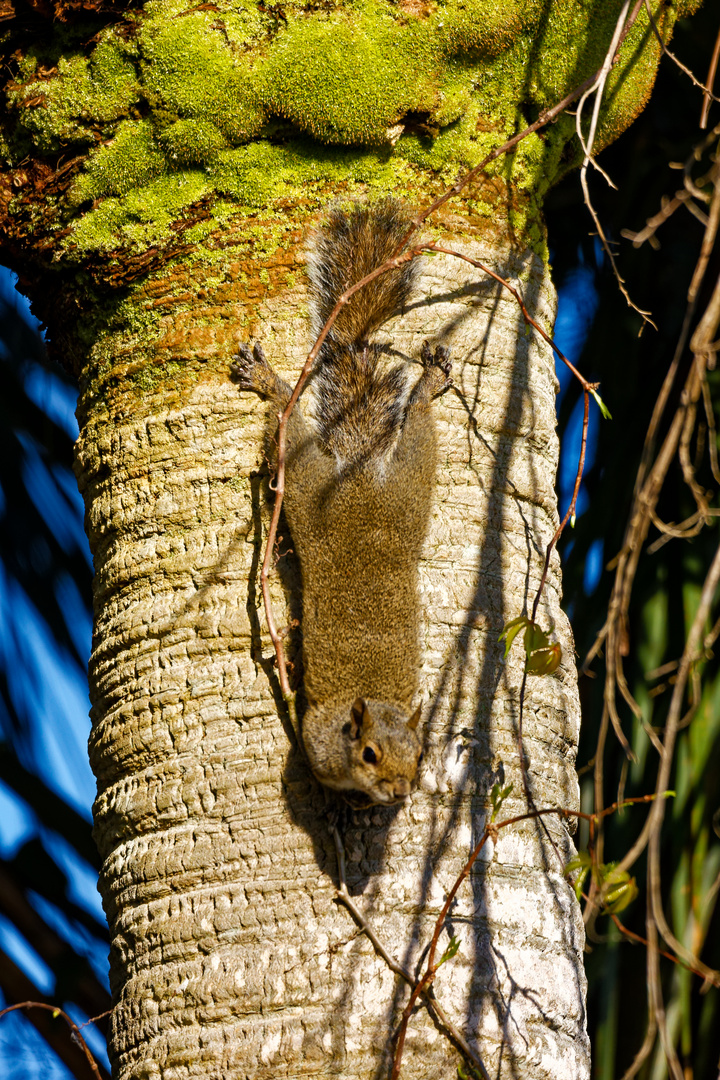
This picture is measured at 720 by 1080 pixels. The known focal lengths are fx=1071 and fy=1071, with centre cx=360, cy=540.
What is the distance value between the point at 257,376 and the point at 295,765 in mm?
671

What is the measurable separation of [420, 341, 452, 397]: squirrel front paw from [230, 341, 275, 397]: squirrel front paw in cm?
28

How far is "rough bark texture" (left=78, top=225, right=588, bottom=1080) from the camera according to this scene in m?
1.53

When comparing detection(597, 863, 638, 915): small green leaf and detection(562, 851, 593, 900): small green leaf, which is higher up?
detection(562, 851, 593, 900): small green leaf

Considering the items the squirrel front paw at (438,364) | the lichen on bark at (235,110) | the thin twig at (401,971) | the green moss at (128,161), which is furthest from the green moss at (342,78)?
the thin twig at (401,971)

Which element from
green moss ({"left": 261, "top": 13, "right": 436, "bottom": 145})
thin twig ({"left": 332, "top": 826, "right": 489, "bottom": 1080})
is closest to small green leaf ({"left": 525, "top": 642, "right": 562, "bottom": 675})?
thin twig ({"left": 332, "top": 826, "right": 489, "bottom": 1080})

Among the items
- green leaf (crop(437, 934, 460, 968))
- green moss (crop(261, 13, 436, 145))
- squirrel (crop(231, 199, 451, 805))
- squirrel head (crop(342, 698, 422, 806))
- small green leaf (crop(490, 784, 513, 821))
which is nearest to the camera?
green leaf (crop(437, 934, 460, 968))

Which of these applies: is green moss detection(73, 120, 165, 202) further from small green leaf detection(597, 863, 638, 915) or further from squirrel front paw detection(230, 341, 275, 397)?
small green leaf detection(597, 863, 638, 915)

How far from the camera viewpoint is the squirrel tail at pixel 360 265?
78.1 inches

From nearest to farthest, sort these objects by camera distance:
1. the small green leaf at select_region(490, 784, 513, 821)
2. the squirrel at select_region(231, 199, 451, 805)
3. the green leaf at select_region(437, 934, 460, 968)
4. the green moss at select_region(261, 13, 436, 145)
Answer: the green leaf at select_region(437, 934, 460, 968)
the small green leaf at select_region(490, 784, 513, 821)
the squirrel at select_region(231, 199, 451, 805)
the green moss at select_region(261, 13, 436, 145)

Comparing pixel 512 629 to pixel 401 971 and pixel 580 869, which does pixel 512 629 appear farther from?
pixel 401 971

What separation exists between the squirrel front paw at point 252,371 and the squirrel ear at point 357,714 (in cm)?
57

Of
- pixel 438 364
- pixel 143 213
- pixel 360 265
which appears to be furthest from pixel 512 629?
pixel 143 213

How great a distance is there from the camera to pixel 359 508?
2.13 m

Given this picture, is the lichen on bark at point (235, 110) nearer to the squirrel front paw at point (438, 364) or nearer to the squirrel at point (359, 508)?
the squirrel at point (359, 508)
